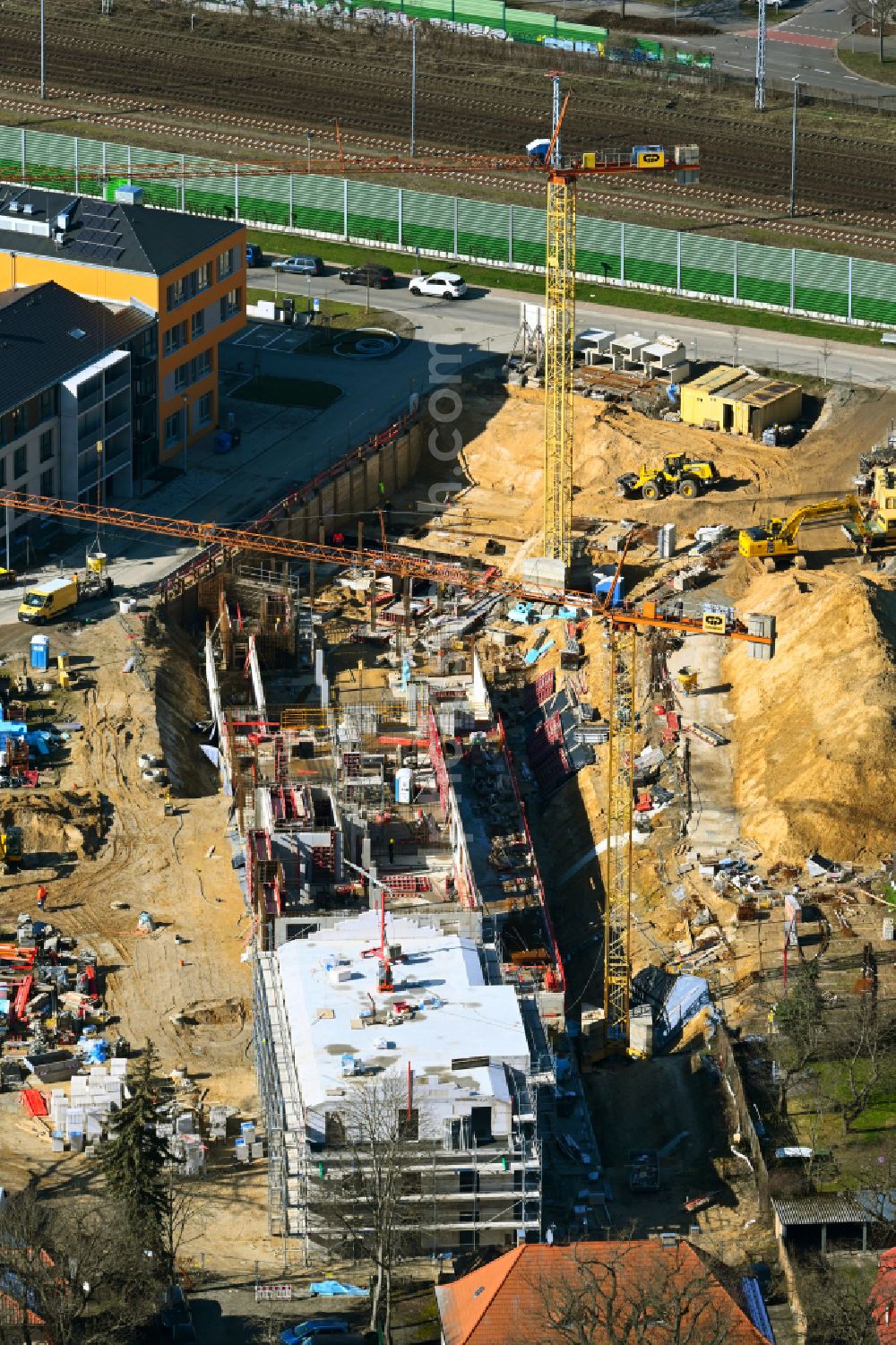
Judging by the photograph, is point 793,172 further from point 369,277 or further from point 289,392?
point 289,392

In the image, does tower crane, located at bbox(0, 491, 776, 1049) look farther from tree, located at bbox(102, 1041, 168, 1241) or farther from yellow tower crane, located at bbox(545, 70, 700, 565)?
tree, located at bbox(102, 1041, 168, 1241)

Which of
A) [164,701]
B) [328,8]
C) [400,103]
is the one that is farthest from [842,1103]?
[328,8]

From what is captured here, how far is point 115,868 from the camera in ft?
338

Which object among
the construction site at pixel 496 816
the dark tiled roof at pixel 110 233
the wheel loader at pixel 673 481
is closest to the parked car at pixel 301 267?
the construction site at pixel 496 816

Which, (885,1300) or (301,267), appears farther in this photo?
(301,267)

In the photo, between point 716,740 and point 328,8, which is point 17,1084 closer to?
point 716,740

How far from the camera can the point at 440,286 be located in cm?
14662

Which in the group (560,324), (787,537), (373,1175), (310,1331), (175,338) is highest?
(560,324)

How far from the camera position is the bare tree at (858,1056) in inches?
3467

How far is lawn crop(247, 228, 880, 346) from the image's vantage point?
141000 millimetres

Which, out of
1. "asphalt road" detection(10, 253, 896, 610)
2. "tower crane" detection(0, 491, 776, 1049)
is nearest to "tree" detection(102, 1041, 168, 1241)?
"tower crane" detection(0, 491, 776, 1049)

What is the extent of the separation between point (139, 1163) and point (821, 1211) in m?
18.9

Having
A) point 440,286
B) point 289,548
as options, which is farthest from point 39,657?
point 440,286

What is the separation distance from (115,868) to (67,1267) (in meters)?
27.1
